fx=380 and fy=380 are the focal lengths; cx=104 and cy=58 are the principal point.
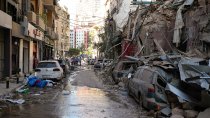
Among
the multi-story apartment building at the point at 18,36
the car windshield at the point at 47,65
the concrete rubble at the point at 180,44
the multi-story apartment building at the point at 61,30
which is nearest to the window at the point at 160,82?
the concrete rubble at the point at 180,44

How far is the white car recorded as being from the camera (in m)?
24.2

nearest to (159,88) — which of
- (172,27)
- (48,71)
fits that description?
(48,71)

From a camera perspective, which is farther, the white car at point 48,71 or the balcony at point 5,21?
the white car at point 48,71

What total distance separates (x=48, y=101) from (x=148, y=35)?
13.7 meters

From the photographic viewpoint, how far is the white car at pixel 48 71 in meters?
24.2

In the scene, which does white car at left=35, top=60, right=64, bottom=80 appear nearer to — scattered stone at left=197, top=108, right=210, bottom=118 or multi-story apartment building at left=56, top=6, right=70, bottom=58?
scattered stone at left=197, top=108, right=210, bottom=118

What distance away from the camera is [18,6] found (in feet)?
108

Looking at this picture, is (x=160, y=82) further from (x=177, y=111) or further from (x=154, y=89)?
(x=177, y=111)

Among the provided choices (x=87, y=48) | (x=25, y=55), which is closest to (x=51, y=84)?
(x=25, y=55)

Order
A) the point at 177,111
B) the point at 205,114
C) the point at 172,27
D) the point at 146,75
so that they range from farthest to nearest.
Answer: the point at 172,27, the point at 146,75, the point at 177,111, the point at 205,114

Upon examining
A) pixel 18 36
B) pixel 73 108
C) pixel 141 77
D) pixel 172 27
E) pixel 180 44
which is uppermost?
pixel 172 27

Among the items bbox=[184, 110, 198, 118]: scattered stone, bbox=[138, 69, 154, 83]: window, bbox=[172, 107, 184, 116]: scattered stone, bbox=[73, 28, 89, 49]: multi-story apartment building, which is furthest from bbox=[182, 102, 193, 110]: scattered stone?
bbox=[73, 28, 89, 49]: multi-story apartment building

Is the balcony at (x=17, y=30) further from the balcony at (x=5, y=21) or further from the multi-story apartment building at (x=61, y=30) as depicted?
the multi-story apartment building at (x=61, y=30)

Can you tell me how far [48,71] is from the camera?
2430cm
